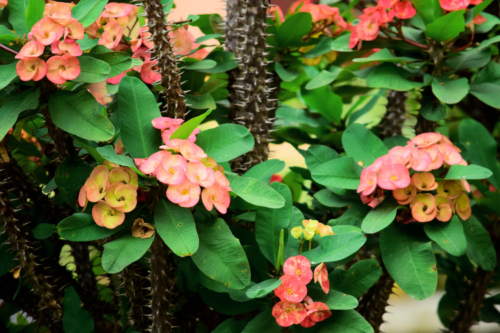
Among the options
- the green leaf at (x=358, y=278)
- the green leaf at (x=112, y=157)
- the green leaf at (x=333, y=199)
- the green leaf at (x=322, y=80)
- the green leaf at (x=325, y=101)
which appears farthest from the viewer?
the green leaf at (x=325, y=101)

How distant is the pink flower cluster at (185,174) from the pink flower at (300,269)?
0.12 m

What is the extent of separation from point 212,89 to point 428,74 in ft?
1.42

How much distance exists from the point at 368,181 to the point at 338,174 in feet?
0.20

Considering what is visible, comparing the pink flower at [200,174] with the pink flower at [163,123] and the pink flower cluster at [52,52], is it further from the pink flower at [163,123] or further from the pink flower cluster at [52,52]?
the pink flower cluster at [52,52]

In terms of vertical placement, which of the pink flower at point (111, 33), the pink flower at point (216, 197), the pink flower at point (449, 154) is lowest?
the pink flower at point (449, 154)

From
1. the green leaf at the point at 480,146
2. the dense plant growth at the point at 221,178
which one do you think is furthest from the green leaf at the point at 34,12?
the green leaf at the point at 480,146

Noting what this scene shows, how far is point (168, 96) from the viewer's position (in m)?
0.68

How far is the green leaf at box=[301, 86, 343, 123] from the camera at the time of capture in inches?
37.7

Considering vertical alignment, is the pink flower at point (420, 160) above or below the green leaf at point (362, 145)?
above

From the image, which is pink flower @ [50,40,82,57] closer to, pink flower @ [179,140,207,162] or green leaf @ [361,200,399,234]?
pink flower @ [179,140,207,162]

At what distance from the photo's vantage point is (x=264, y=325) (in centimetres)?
61

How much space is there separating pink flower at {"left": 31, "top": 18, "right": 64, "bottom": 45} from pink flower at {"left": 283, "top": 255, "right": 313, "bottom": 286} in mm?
430

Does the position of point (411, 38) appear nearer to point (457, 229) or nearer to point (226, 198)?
point (457, 229)

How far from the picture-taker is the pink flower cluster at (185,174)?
54cm
